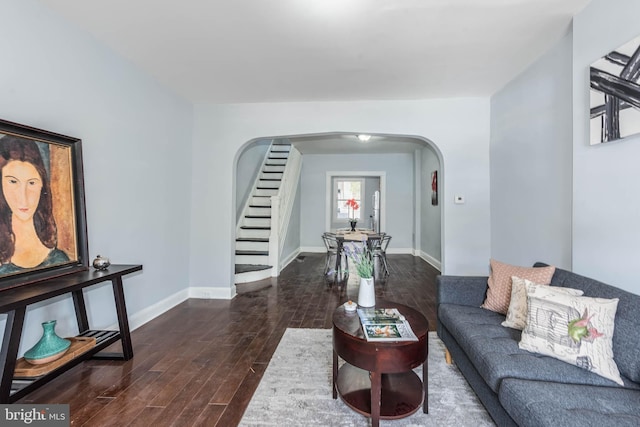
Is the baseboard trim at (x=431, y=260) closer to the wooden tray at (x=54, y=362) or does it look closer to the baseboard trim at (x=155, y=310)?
the baseboard trim at (x=155, y=310)

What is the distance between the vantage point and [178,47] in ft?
8.39

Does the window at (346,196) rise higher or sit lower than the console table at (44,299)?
higher

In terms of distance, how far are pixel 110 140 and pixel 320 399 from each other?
2.71 meters

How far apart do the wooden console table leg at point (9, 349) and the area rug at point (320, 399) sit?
121 cm

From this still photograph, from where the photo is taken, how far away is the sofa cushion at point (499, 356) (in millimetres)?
1350

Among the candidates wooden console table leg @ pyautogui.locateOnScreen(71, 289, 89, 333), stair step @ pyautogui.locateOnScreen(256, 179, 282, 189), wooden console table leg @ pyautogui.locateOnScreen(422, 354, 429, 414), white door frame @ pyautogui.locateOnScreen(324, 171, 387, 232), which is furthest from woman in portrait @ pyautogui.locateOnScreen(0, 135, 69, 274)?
white door frame @ pyautogui.locateOnScreen(324, 171, 387, 232)

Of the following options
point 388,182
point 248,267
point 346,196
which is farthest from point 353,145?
point 248,267

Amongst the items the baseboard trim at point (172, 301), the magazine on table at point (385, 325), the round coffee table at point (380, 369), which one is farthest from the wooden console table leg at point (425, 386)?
the baseboard trim at point (172, 301)

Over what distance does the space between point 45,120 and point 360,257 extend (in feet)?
7.91

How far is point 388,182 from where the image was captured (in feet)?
25.3

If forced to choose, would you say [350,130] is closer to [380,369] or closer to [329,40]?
[329,40]

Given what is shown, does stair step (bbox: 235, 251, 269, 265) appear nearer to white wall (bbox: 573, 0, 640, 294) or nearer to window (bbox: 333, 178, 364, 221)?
window (bbox: 333, 178, 364, 221)

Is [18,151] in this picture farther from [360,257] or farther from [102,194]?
[360,257]

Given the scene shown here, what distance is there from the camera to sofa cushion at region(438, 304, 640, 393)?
1350 mm
